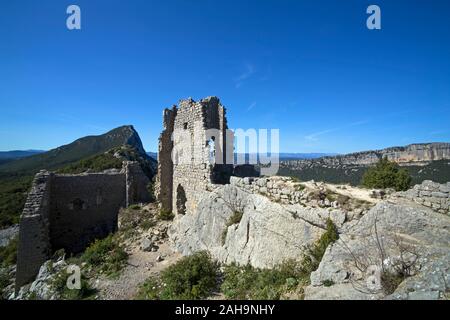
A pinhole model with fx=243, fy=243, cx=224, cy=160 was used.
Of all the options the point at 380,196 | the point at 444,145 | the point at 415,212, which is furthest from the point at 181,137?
the point at 444,145

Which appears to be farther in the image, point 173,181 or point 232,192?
point 173,181

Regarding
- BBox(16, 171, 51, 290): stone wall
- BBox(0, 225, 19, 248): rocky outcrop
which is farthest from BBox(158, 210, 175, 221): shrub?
BBox(0, 225, 19, 248): rocky outcrop

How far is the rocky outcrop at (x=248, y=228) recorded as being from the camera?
8102mm

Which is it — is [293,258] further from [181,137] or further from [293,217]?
[181,137]

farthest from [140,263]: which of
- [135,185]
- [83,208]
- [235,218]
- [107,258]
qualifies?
[83,208]

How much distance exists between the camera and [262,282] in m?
7.60

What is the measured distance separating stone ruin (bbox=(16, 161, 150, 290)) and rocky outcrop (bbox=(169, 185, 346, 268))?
806 cm

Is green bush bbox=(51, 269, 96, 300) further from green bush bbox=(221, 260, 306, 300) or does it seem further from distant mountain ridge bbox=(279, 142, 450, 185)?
distant mountain ridge bbox=(279, 142, 450, 185)

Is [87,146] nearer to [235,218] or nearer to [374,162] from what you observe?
[374,162]

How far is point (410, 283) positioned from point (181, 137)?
13560 mm

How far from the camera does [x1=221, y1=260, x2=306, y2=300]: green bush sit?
6922 mm

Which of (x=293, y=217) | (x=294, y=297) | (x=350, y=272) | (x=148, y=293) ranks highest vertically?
(x=293, y=217)

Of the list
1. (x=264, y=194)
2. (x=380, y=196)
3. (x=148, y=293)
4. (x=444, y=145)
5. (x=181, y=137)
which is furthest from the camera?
(x=444, y=145)

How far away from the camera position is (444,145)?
43.8 meters
